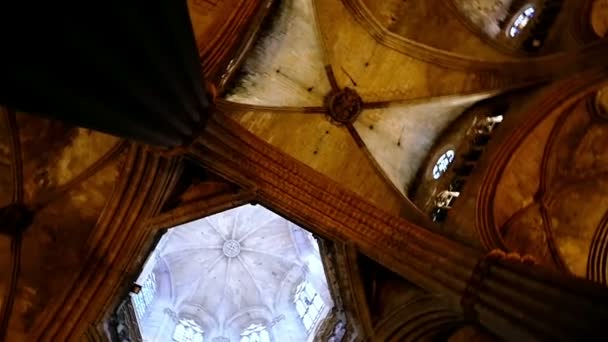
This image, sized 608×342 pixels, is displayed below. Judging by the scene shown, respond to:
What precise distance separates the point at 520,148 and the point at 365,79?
358cm

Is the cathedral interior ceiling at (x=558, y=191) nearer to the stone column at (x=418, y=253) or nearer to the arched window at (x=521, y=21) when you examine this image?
the stone column at (x=418, y=253)

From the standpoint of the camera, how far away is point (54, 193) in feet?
29.8

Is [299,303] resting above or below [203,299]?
below

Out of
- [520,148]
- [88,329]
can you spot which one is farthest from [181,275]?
[520,148]

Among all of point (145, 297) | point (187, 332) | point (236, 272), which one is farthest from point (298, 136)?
point (236, 272)

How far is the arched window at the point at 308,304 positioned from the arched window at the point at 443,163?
4.43 m

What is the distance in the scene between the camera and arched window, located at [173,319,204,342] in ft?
46.7

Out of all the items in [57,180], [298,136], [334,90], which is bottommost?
[57,180]

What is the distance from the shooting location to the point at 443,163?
35.7ft

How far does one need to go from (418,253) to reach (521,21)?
5.82 meters

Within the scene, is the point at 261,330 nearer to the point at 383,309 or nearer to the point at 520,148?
the point at 383,309

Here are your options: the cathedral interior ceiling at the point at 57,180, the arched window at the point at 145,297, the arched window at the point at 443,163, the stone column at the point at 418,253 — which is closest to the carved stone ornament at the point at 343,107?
the arched window at the point at 443,163

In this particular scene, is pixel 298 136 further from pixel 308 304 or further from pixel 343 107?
pixel 308 304

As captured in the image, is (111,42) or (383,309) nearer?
(111,42)
